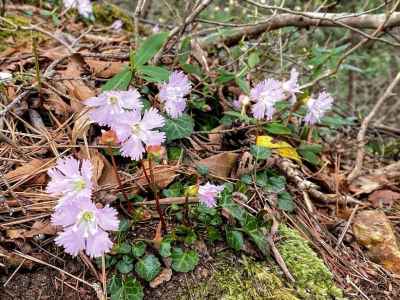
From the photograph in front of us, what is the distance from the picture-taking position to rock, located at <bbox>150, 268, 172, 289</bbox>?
3.92 ft

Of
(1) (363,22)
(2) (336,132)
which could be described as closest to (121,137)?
(1) (363,22)

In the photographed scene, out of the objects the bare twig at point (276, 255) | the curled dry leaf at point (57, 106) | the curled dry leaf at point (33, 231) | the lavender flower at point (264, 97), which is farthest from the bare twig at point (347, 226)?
the curled dry leaf at point (57, 106)

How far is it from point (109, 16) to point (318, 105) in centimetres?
212

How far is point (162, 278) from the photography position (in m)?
1.21

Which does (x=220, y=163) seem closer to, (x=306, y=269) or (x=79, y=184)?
(x=306, y=269)

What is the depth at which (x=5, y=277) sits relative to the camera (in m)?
1.15

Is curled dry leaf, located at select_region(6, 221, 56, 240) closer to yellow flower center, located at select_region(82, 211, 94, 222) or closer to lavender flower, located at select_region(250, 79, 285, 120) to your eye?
yellow flower center, located at select_region(82, 211, 94, 222)

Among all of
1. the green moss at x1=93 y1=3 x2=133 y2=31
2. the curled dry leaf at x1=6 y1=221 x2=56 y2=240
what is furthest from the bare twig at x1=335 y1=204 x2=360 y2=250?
the green moss at x1=93 y1=3 x2=133 y2=31

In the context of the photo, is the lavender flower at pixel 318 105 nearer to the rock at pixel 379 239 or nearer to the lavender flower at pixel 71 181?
the rock at pixel 379 239

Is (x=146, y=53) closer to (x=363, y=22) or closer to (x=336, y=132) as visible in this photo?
(x=363, y=22)

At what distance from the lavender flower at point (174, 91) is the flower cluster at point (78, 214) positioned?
525 millimetres

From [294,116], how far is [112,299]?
1354 millimetres

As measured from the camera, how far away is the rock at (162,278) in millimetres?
1195

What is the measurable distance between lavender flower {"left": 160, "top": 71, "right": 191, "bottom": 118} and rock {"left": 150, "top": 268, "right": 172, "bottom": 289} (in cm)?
58
